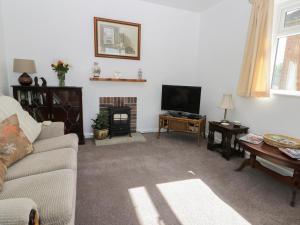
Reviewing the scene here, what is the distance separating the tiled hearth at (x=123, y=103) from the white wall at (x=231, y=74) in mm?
1596

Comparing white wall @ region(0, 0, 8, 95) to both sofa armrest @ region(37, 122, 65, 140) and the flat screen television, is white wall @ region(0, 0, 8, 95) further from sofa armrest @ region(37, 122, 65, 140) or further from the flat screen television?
the flat screen television

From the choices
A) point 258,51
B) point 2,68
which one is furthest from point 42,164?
point 258,51

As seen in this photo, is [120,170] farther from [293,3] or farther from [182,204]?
[293,3]

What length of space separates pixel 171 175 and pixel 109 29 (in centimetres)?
287

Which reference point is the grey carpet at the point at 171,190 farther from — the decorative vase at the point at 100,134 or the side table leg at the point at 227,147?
the decorative vase at the point at 100,134

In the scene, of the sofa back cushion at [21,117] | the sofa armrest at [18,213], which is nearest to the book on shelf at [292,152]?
the sofa armrest at [18,213]

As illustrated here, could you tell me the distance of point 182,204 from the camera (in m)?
1.78

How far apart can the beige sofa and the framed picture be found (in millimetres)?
2164

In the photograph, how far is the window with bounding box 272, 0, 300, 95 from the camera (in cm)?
233

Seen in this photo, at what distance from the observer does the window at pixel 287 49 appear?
7.66 ft

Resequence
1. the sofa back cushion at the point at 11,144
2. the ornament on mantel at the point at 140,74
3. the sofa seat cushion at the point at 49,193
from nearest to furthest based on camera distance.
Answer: the sofa seat cushion at the point at 49,193, the sofa back cushion at the point at 11,144, the ornament on mantel at the point at 140,74

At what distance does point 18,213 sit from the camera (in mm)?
793

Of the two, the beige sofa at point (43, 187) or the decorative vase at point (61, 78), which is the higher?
the decorative vase at point (61, 78)

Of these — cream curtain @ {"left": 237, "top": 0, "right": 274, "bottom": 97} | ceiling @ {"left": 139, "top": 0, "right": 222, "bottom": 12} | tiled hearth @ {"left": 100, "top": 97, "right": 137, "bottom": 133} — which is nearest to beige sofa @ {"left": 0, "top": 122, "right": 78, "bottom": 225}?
tiled hearth @ {"left": 100, "top": 97, "right": 137, "bottom": 133}
